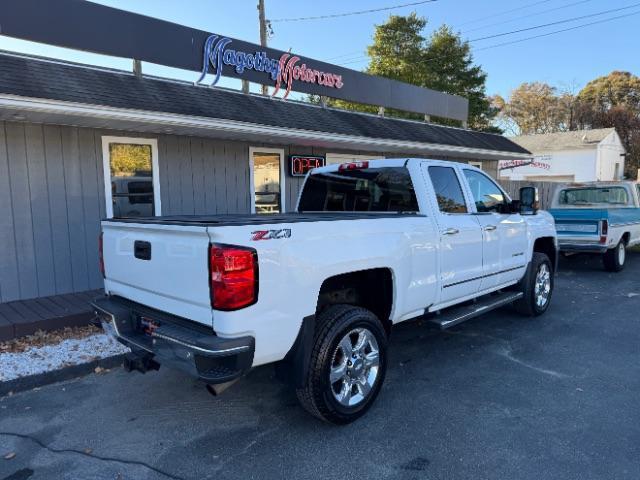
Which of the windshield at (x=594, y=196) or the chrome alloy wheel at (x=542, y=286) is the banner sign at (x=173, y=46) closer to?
the windshield at (x=594, y=196)

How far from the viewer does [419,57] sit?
27.5m

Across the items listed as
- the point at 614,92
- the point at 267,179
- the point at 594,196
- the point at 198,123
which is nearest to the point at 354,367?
the point at 198,123

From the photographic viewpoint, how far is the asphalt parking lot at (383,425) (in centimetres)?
294

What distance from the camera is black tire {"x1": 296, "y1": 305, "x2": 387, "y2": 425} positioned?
125 inches

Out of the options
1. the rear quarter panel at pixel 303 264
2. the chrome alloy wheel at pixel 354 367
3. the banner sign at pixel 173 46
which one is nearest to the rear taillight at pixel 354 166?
the rear quarter panel at pixel 303 264

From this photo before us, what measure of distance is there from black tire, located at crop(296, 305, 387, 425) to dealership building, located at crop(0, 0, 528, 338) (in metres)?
4.04

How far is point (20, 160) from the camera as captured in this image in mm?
6555

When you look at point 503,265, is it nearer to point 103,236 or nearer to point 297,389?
point 297,389

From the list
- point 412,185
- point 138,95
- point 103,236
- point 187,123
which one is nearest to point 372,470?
point 412,185

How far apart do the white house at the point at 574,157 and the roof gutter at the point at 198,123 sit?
28.3 meters

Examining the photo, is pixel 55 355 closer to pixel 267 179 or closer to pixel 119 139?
pixel 119 139

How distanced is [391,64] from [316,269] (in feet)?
88.7

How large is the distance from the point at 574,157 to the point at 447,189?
38202mm

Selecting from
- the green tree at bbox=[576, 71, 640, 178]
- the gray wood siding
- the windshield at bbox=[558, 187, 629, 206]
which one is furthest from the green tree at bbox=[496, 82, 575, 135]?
the gray wood siding
